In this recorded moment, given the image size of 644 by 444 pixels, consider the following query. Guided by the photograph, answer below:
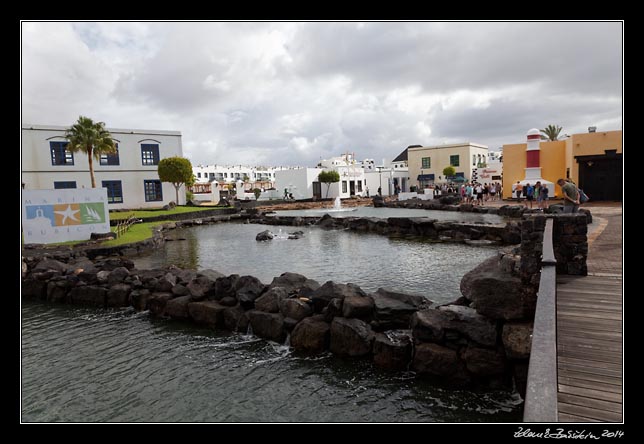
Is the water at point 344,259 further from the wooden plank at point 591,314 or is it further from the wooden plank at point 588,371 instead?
the wooden plank at point 588,371

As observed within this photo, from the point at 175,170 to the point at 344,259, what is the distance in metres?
26.1

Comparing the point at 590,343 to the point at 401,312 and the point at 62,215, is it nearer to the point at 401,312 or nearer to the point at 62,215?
the point at 401,312

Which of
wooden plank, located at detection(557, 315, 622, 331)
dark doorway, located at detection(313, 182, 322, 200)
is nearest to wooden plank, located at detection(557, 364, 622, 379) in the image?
wooden plank, located at detection(557, 315, 622, 331)

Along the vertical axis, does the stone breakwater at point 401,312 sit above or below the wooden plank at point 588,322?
below

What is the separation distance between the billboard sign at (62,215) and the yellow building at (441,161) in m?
50.1

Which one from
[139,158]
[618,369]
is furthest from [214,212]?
[618,369]

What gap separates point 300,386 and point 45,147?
38.6 m

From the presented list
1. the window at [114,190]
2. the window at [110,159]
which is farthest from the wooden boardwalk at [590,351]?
the window at [110,159]

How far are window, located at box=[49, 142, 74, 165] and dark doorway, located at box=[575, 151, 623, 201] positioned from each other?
136 ft

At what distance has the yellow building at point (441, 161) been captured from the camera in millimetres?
59844

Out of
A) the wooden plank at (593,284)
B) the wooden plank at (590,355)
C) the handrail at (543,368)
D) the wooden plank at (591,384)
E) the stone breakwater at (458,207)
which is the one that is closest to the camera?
the handrail at (543,368)

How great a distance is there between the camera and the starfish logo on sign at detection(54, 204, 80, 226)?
57.1 ft

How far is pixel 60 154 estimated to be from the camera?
117ft

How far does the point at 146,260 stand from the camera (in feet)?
55.4
